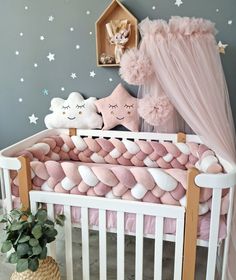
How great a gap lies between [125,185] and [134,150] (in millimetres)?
709

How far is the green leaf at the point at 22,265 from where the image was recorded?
1331mm

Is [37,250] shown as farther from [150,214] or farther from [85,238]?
[150,214]

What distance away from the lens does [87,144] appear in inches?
86.0

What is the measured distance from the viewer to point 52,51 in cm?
232

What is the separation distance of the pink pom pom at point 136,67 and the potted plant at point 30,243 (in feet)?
2.92

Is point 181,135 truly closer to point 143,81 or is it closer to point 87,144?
point 143,81

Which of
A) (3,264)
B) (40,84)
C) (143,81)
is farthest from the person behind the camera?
(40,84)

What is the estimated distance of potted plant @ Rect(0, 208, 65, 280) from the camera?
53.4 inches

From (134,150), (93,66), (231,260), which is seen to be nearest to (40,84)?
(93,66)

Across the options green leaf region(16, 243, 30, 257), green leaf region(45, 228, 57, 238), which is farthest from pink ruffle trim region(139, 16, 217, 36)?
green leaf region(16, 243, 30, 257)

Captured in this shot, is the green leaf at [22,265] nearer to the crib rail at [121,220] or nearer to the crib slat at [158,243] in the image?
the crib rail at [121,220]

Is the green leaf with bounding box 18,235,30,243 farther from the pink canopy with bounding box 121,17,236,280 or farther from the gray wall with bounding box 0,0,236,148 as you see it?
the gray wall with bounding box 0,0,236,148

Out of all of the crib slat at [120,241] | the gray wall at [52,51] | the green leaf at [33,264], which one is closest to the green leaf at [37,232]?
the green leaf at [33,264]

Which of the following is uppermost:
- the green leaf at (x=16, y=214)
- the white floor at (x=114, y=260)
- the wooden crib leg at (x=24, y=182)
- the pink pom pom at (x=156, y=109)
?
the pink pom pom at (x=156, y=109)
